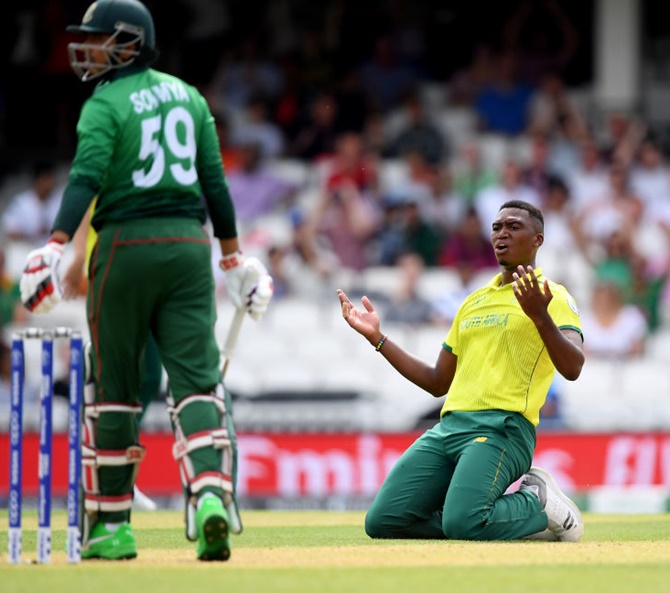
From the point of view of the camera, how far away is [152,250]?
5.43 meters

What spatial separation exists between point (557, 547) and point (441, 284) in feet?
26.1

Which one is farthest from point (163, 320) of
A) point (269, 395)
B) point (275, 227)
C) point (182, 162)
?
point (275, 227)

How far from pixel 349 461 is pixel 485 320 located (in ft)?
16.3

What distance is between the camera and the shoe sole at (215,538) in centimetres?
522

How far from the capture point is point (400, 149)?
15836 mm

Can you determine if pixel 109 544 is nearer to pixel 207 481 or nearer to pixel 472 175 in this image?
pixel 207 481

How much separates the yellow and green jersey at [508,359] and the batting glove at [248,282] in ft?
3.98

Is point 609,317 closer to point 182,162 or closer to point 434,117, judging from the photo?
point 434,117

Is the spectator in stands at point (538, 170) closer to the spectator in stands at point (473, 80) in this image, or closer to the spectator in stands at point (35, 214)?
the spectator in stands at point (473, 80)

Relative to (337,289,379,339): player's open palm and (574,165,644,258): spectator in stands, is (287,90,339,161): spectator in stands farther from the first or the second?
(337,289,379,339): player's open palm

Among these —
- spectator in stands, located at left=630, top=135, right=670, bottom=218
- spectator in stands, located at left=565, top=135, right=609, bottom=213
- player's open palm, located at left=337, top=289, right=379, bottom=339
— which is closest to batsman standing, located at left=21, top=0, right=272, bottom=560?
player's open palm, located at left=337, top=289, right=379, bottom=339

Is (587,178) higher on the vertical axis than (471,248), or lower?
higher

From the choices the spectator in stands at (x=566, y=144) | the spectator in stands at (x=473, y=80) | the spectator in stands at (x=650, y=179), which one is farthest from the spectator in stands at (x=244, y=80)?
the spectator in stands at (x=650, y=179)

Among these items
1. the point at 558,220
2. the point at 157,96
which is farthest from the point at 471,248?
the point at 157,96
